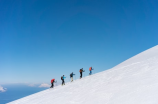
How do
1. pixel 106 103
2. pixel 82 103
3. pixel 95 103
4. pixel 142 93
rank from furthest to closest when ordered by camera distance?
1. pixel 82 103
2. pixel 95 103
3. pixel 106 103
4. pixel 142 93

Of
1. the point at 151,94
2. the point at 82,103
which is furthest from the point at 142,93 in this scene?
the point at 82,103

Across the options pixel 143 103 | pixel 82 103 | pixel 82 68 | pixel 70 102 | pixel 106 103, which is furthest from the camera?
pixel 82 68

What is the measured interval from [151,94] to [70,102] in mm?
5453

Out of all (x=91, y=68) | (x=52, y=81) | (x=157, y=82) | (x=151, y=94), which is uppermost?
(x=91, y=68)

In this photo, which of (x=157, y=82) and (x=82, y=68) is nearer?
(x=157, y=82)

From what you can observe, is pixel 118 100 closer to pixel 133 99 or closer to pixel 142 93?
pixel 133 99

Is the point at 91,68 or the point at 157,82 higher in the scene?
the point at 91,68

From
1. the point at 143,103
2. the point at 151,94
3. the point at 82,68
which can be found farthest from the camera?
the point at 82,68

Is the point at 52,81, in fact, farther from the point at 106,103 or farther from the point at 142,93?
the point at 142,93

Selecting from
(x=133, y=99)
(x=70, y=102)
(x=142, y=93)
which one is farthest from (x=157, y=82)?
(x=70, y=102)

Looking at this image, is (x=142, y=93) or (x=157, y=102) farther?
(x=142, y=93)

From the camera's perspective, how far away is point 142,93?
6.55 meters

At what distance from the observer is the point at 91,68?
67.1 feet

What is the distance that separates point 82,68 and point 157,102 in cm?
1532
